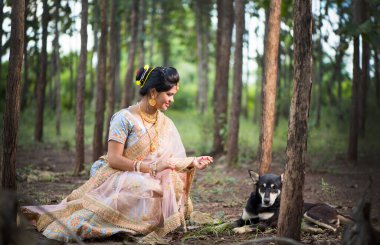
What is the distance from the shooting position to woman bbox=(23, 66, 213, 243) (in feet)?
16.8

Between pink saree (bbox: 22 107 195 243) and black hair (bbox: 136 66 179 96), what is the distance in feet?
1.25

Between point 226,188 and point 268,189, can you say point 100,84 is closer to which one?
point 226,188

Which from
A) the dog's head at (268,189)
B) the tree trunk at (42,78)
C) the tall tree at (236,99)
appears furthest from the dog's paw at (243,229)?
the tree trunk at (42,78)

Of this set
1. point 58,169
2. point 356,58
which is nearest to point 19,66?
point 58,169

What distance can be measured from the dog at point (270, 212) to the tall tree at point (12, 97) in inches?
99.3

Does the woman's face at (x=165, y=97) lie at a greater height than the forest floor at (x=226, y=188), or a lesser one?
greater

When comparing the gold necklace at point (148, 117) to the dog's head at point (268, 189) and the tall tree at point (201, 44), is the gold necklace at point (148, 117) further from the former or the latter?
the tall tree at point (201, 44)

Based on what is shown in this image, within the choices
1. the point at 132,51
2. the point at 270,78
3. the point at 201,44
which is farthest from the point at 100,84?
the point at 201,44

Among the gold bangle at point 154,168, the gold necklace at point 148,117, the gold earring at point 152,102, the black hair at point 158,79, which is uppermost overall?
the black hair at point 158,79

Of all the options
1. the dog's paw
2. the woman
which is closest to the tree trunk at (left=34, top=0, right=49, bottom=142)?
the woman

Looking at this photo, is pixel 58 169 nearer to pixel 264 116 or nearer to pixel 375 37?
pixel 264 116

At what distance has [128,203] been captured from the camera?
5223 mm

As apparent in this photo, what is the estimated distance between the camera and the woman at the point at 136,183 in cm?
511

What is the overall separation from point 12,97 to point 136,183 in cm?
166
